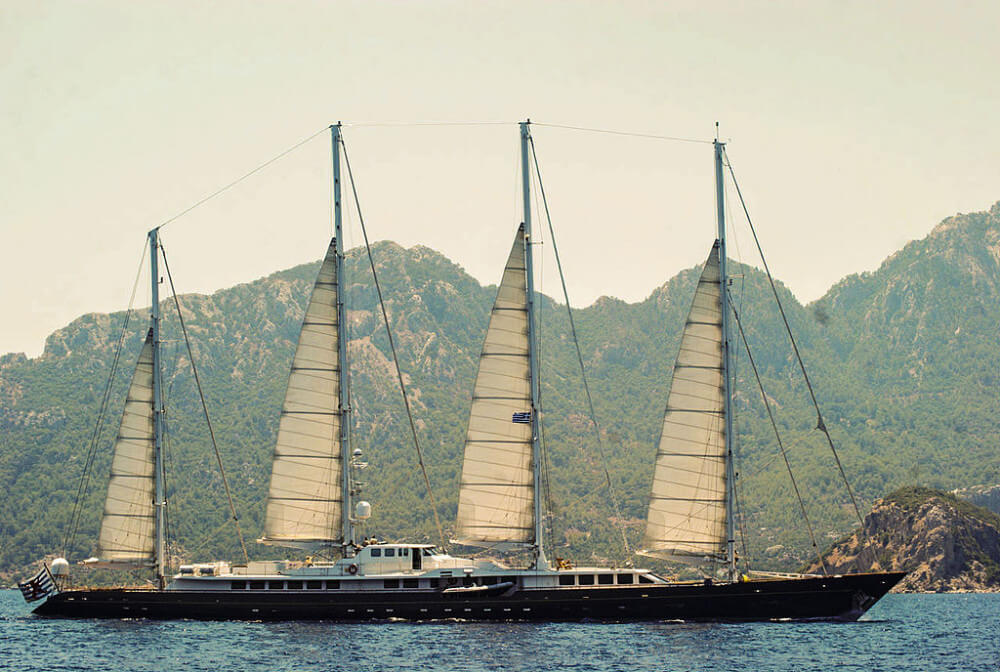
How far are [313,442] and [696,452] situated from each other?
19239 millimetres

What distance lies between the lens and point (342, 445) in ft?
222

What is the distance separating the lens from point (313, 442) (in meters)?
67.6

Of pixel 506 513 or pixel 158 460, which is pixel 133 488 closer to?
pixel 158 460

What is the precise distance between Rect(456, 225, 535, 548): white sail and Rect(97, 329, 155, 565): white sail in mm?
18124

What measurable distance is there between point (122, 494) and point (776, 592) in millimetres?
34534

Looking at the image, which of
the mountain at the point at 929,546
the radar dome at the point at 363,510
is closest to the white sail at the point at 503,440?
the radar dome at the point at 363,510

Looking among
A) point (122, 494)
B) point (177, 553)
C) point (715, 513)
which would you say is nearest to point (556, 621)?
point (715, 513)

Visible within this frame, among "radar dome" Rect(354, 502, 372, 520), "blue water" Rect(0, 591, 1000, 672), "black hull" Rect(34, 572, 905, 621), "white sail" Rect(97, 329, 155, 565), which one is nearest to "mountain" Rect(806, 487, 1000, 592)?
"blue water" Rect(0, 591, 1000, 672)

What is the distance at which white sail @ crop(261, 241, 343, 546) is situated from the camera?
221 feet

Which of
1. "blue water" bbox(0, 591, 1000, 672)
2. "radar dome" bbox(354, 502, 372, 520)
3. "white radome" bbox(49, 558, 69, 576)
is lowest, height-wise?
"blue water" bbox(0, 591, 1000, 672)

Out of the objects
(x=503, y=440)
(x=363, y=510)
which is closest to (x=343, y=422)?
(x=363, y=510)

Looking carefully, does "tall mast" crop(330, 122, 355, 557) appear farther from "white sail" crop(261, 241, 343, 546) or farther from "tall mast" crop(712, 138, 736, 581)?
"tall mast" crop(712, 138, 736, 581)

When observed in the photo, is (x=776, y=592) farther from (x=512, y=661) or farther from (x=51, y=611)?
(x=51, y=611)

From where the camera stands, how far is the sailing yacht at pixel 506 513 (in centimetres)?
6488
